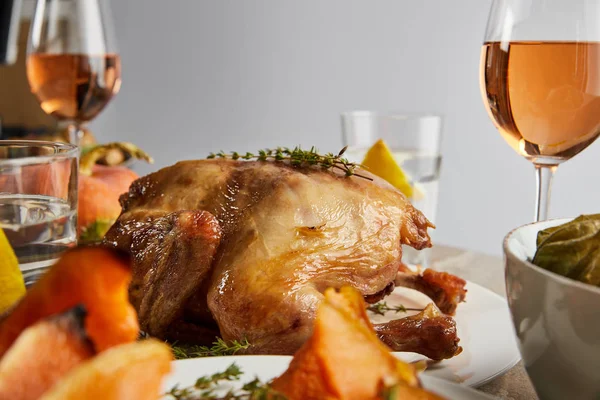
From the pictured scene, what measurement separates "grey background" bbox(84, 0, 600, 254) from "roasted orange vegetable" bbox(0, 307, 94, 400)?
10.6 feet

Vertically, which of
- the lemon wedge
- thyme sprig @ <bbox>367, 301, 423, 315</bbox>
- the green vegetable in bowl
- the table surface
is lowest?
the table surface

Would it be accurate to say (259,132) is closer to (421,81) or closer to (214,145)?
(214,145)

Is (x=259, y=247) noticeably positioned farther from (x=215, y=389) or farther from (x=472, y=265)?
(x=472, y=265)

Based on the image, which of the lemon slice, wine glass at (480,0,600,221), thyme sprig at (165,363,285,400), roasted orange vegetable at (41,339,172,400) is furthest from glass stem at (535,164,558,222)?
roasted orange vegetable at (41,339,172,400)

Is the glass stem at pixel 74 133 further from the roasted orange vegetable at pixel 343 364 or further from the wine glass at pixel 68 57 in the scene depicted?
the roasted orange vegetable at pixel 343 364

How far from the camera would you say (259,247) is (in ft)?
3.08

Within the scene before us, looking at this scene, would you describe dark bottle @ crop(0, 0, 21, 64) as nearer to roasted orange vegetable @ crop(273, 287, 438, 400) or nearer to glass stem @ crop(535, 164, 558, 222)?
glass stem @ crop(535, 164, 558, 222)

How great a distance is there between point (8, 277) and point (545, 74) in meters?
0.76

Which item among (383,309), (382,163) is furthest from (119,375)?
(382,163)

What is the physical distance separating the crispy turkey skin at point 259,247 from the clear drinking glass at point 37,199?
100 millimetres

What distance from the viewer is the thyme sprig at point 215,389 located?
0.55 metres

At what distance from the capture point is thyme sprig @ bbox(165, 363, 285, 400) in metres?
0.55

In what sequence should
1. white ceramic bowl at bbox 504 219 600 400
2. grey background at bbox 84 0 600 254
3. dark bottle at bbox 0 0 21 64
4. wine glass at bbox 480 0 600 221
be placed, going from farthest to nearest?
dark bottle at bbox 0 0 21 64 < grey background at bbox 84 0 600 254 < wine glass at bbox 480 0 600 221 < white ceramic bowl at bbox 504 219 600 400

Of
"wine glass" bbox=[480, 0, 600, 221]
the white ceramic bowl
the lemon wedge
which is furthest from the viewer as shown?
"wine glass" bbox=[480, 0, 600, 221]
